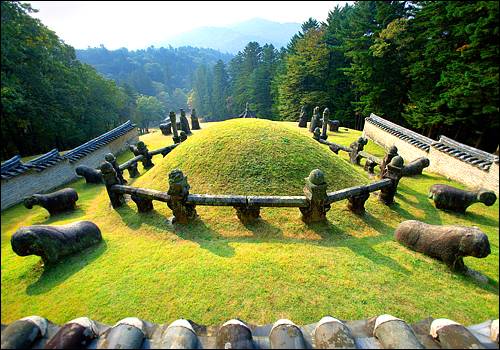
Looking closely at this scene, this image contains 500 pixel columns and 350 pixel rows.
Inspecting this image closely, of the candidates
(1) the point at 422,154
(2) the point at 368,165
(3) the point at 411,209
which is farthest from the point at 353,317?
(1) the point at 422,154

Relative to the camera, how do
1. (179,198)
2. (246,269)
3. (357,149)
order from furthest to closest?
(357,149), (179,198), (246,269)

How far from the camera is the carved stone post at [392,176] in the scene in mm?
9086

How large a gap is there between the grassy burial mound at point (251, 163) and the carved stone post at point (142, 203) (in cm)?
120

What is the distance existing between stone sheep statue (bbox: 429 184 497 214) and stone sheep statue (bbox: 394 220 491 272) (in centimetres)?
387

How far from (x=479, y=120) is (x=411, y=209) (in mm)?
5599

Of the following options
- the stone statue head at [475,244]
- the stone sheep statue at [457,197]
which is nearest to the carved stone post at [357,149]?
the stone sheep statue at [457,197]

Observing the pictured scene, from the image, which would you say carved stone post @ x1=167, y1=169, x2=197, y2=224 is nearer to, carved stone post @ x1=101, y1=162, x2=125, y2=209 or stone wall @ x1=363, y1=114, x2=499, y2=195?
carved stone post @ x1=101, y1=162, x2=125, y2=209

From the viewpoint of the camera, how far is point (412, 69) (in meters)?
9.66

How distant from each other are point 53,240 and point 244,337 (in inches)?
215

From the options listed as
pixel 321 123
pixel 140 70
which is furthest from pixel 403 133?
pixel 140 70

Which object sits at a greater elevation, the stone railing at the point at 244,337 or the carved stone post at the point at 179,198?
the stone railing at the point at 244,337

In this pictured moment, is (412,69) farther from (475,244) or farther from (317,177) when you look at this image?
(475,244)

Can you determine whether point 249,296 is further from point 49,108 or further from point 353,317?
point 49,108

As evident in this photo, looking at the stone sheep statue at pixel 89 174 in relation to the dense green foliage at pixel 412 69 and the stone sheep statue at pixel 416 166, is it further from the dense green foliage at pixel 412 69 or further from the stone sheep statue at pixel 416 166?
the stone sheep statue at pixel 416 166
